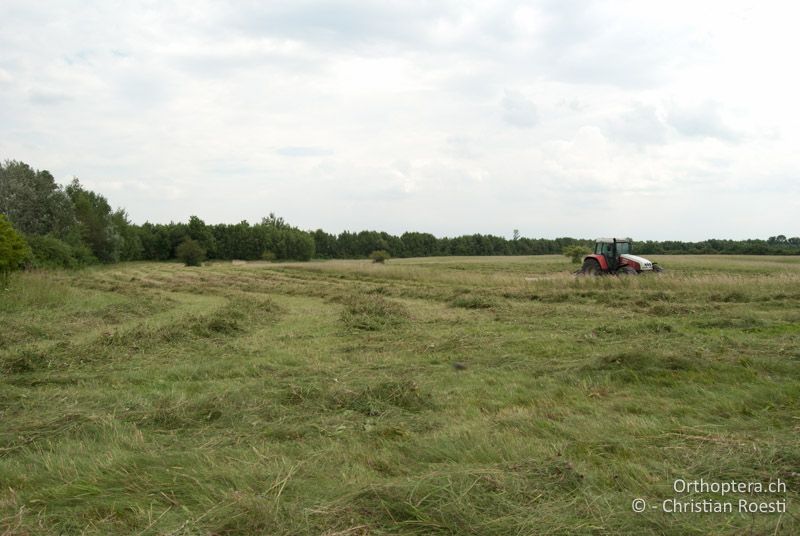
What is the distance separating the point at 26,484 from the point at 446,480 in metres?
3.12

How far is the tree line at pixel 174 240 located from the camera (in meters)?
46.8

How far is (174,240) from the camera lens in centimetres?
8306

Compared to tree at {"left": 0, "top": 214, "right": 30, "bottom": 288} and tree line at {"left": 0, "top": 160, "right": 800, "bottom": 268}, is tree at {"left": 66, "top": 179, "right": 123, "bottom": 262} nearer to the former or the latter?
tree line at {"left": 0, "top": 160, "right": 800, "bottom": 268}

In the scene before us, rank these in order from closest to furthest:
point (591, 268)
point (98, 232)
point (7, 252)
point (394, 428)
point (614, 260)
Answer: point (394, 428) < point (7, 252) < point (614, 260) < point (591, 268) < point (98, 232)

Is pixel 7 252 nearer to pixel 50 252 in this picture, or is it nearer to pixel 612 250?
pixel 50 252

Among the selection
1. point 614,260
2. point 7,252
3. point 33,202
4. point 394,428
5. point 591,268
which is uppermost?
point 33,202

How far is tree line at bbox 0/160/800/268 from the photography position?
46750 millimetres

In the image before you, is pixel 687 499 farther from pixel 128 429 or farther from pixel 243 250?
pixel 243 250

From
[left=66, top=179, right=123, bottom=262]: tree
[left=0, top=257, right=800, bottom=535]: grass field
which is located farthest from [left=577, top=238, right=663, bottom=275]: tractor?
[left=66, top=179, right=123, bottom=262]: tree

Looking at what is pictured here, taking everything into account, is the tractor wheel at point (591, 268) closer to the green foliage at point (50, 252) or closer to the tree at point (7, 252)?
the tree at point (7, 252)

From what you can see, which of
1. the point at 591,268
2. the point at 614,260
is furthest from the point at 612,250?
the point at 591,268

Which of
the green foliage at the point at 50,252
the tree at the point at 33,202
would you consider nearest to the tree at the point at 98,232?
the tree at the point at 33,202

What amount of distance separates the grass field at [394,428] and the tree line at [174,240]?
17557mm

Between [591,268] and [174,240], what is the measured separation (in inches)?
2864
